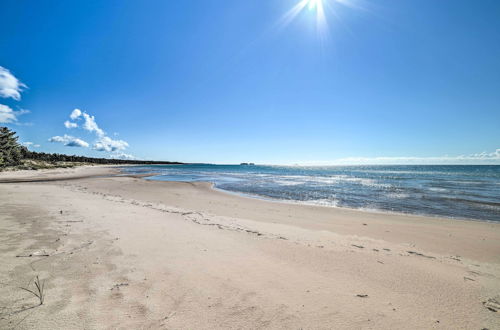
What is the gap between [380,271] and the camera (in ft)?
14.0

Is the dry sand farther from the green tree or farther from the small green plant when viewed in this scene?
the green tree

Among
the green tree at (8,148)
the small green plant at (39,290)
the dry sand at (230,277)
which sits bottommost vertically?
the dry sand at (230,277)

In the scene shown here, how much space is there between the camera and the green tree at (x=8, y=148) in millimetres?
32125

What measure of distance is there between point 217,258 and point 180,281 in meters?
1.14

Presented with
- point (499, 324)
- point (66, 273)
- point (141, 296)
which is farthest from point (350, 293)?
point (66, 273)

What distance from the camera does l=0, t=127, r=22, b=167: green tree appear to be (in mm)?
32125

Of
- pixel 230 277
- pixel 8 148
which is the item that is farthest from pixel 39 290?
pixel 8 148

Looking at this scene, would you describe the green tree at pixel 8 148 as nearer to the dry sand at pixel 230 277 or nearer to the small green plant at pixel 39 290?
the dry sand at pixel 230 277

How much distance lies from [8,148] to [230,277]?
1986 inches

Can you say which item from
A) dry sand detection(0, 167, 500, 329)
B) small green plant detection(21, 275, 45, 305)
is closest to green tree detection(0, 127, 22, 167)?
dry sand detection(0, 167, 500, 329)

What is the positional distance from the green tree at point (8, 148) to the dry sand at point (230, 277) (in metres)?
40.5

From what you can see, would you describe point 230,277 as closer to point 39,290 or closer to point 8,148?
point 39,290

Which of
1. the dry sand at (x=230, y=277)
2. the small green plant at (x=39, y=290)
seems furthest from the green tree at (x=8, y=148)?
the small green plant at (x=39, y=290)

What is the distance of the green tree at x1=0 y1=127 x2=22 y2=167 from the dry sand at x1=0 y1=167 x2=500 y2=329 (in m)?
40.5
